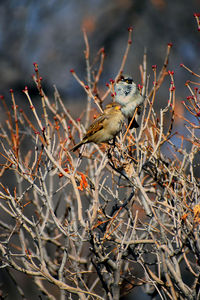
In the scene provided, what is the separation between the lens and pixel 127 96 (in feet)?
14.1

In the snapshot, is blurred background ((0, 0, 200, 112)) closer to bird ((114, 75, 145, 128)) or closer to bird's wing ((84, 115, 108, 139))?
bird ((114, 75, 145, 128))

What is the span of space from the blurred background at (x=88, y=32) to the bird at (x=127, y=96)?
4.61 meters

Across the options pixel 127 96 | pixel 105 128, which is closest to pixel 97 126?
pixel 105 128

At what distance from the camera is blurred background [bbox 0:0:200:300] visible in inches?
366

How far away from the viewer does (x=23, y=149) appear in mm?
7492

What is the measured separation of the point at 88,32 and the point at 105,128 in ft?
23.1

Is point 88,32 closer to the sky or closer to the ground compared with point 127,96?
closer to the sky

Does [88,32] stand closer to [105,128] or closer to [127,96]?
[127,96]

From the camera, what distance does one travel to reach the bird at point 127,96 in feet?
13.6

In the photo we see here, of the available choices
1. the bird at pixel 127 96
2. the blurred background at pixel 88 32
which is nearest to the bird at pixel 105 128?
the bird at pixel 127 96

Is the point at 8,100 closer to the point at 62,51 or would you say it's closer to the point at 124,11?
the point at 62,51

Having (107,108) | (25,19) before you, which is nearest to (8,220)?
(107,108)

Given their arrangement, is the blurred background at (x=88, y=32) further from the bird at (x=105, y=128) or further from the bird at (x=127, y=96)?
the bird at (x=105, y=128)

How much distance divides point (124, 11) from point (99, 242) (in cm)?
873
